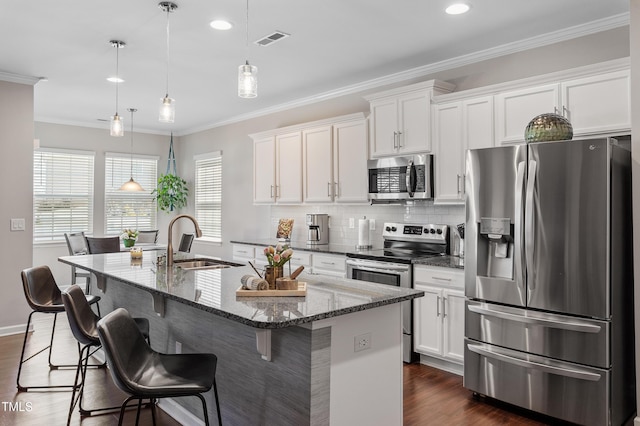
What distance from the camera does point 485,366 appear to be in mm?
3199

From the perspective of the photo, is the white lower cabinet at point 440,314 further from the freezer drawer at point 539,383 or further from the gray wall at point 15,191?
the gray wall at point 15,191

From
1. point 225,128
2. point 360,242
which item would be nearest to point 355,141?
point 360,242

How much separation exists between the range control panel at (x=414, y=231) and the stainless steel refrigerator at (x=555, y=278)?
1.11m

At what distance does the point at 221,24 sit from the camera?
3.56 m

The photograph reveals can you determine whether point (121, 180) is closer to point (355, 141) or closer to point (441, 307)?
point (355, 141)

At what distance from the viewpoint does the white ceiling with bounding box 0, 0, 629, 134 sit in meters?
3.28

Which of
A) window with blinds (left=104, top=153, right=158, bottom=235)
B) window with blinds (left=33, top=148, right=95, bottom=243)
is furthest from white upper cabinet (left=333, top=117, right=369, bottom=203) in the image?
window with blinds (left=33, top=148, right=95, bottom=243)

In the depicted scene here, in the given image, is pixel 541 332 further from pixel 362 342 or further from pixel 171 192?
pixel 171 192

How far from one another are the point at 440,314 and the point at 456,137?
1.52 metres

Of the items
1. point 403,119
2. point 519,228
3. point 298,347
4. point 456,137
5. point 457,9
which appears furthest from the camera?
point 403,119

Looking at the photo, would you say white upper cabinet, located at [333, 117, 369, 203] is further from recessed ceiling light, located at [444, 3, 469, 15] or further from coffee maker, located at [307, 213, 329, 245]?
recessed ceiling light, located at [444, 3, 469, 15]

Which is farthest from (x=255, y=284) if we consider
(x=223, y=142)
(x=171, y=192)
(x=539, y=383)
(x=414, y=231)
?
(x=171, y=192)

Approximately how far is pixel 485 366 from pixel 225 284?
1.92 meters

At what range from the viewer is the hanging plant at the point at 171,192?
8062mm
